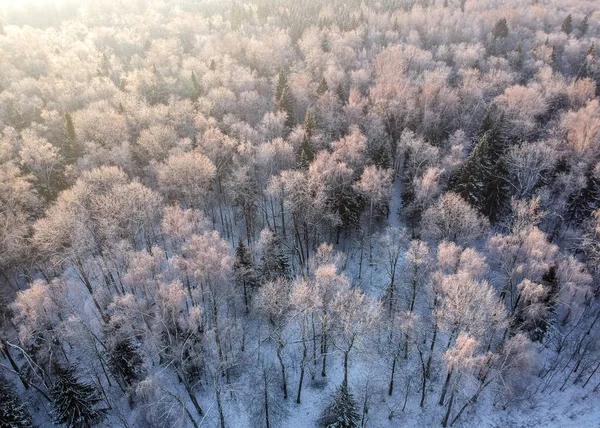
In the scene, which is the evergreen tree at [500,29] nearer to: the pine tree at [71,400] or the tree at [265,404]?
the tree at [265,404]

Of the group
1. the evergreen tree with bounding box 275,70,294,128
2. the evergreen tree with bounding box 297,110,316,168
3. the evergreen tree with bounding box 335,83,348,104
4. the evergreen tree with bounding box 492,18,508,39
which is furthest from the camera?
the evergreen tree with bounding box 492,18,508,39

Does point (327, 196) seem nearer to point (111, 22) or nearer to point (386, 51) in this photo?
point (386, 51)

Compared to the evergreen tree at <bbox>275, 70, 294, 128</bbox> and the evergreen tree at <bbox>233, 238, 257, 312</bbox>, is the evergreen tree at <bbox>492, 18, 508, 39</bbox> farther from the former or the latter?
the evergreen tree at <bbox>233, 238, 257, 312</bbox>

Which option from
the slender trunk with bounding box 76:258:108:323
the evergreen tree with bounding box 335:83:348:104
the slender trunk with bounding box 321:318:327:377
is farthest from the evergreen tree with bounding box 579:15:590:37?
the slender trunk with bounding box 76:258:108:323

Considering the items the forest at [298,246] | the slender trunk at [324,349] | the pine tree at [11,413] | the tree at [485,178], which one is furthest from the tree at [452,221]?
the pine tree at [11,413]

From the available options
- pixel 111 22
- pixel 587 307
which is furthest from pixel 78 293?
pixel 111 22

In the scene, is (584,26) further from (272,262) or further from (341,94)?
(272,262)
